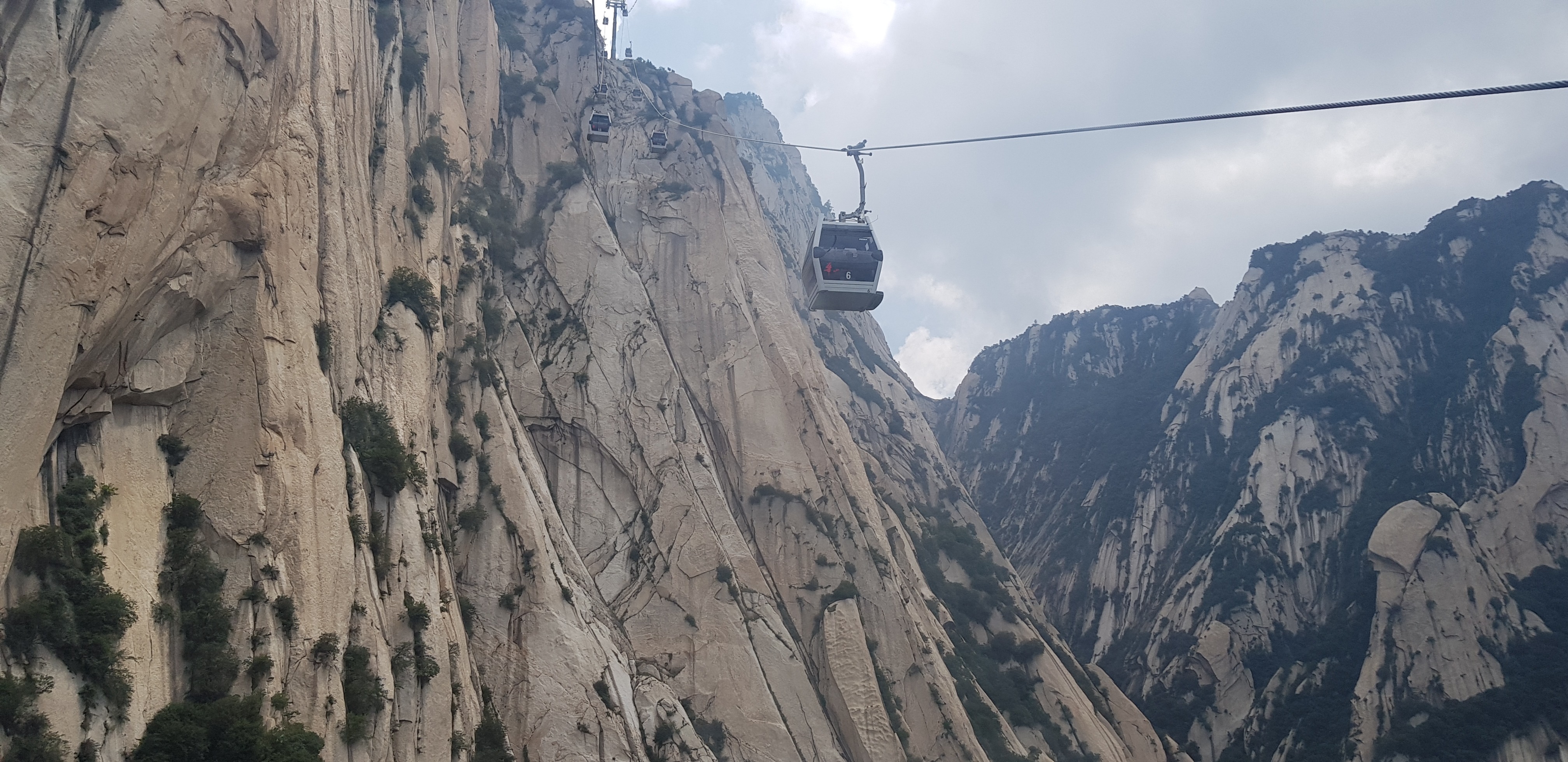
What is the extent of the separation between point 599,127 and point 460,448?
1954 cm

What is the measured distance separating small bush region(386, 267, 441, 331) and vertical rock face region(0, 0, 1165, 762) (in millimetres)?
147

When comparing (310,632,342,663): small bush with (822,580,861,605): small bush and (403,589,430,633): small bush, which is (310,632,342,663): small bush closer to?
(403,589,430,633): small bush

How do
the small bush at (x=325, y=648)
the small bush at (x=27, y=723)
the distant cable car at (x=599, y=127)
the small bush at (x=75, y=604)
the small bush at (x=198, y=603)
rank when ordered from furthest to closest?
the distant cable car at (x=599, y=127), the small bush at (x=325, y=648), the small bush at (x=198, y=603), the small bush at (x=75, y=604), the small bush at (x=27, y=723)

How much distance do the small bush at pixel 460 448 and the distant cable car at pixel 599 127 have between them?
18820 mm

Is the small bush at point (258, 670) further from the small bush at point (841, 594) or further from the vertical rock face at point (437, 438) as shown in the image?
the small bush at point (841, 594)

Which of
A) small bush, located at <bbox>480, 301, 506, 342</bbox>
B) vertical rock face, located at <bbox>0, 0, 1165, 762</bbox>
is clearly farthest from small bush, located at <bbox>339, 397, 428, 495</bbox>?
small bush, located at <bbox>480, 301, 506, 342</bbox>

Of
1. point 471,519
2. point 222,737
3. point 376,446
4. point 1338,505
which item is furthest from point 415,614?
point 1338,505

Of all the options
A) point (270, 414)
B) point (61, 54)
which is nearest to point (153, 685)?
point (270, 414)

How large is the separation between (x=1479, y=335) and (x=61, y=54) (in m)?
82.2

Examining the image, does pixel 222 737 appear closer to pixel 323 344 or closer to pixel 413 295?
pixel 323 344

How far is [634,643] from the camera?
107 feet

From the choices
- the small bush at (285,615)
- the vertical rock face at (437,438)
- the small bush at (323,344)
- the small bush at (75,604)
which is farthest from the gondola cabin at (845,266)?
the small bush at (75,604)

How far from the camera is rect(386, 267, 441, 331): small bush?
93.7 feet

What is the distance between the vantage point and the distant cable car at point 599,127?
4322cm
